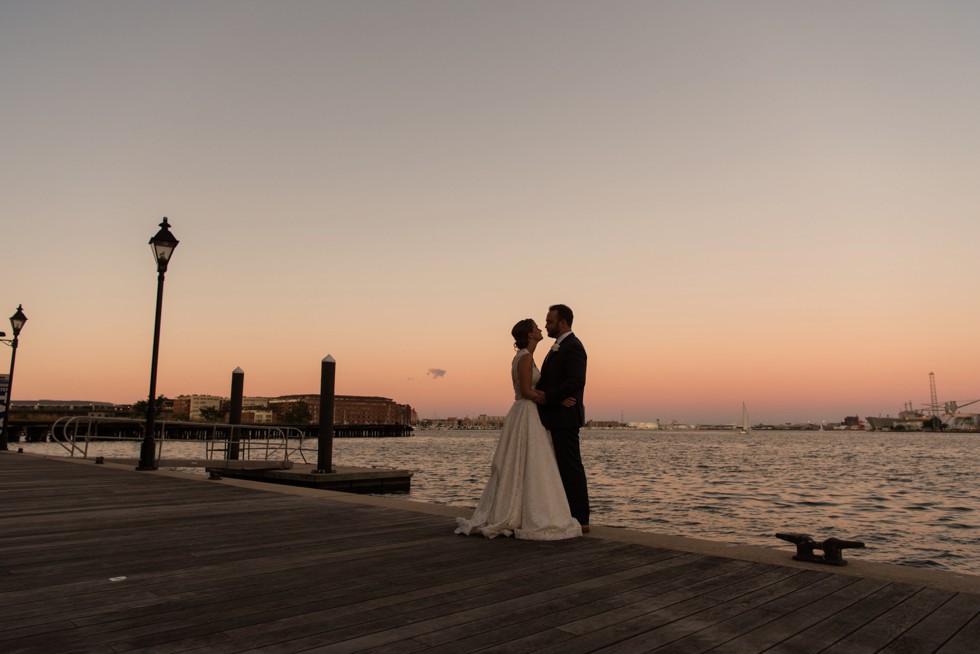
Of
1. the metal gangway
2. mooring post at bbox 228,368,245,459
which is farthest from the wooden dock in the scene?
mooring post at bbox 228,368,245,459

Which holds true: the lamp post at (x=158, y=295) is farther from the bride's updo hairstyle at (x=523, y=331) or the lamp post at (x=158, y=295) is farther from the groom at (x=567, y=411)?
the groom at (x=567, y=411)

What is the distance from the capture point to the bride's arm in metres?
6.00

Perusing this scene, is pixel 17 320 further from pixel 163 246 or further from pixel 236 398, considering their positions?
pixel 163 246

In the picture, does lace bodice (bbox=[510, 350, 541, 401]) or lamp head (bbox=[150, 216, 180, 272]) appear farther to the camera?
lamp head (bbox=[150, 216, 180, 272])

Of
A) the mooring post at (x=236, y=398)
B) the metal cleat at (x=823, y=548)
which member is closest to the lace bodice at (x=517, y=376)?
the metal cleat at (x=823, y=548)

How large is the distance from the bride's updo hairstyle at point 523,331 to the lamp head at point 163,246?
10.2 meters

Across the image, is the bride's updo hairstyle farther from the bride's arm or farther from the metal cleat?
the metal cleat

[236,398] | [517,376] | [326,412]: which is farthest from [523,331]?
[236,398]

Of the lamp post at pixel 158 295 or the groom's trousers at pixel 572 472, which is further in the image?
the lamp post at pixel 158 295

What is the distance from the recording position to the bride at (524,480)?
18.5 feet

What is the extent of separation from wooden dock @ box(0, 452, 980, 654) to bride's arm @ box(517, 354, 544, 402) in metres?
1.40

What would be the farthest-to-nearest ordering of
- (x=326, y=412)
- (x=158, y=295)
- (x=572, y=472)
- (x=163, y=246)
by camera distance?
(x=326, y=412), (x=163, y=246), (x=158, y=295), (x=572, y=472)

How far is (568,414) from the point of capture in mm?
6020

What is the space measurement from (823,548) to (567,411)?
2.47 meters
